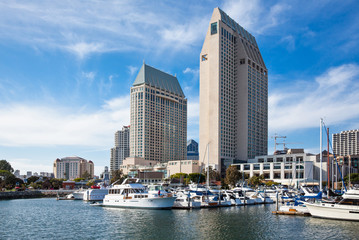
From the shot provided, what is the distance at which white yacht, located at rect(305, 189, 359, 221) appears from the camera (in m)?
62.4

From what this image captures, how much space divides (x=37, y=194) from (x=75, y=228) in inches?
4580

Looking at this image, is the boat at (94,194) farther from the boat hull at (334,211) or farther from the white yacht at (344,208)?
the white yacht at (344,208)

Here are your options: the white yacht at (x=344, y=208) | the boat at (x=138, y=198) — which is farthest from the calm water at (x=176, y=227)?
the boat at (x=138, y=198)

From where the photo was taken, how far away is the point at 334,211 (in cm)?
6400

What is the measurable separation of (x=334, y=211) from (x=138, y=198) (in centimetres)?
4536

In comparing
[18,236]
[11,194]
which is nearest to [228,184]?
[11,194]

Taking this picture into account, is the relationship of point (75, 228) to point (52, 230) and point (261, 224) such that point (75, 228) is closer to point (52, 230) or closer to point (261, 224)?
point (52, 230)

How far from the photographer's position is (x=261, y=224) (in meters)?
62.0

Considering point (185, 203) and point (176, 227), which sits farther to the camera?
point (185, 203)

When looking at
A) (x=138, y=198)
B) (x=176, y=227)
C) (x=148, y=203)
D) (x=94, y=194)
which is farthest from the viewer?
(x=94, y=194)

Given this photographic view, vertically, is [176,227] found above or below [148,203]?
above

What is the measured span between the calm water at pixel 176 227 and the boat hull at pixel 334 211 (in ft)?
5.06

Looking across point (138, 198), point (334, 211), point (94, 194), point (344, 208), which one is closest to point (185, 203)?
point (138, 198)

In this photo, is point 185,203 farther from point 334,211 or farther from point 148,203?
point 334,211
